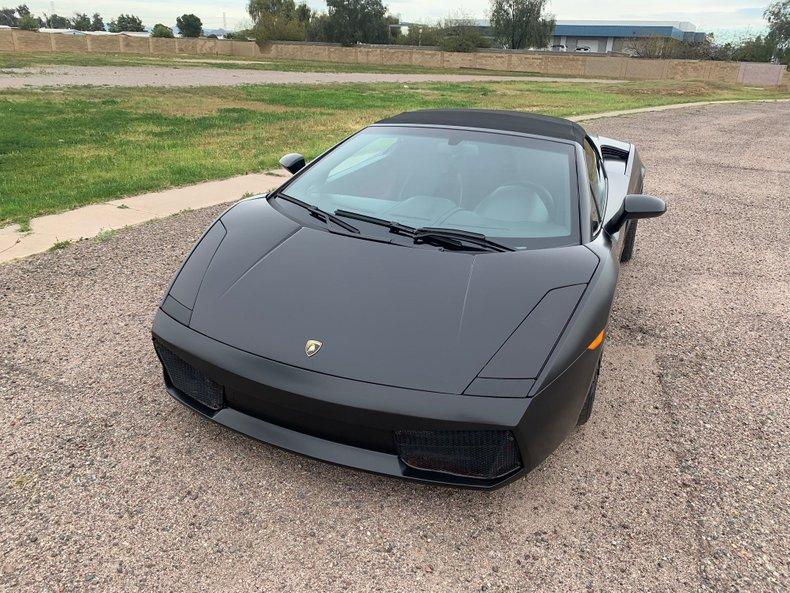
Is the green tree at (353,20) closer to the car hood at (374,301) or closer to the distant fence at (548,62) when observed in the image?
the distant fence at (548,62)

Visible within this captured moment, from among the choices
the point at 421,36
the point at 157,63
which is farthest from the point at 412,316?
the point at 421,36

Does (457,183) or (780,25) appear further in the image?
(780,25)

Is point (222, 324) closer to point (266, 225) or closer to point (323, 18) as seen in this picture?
point (266, 225)

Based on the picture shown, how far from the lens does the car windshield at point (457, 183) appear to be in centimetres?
283

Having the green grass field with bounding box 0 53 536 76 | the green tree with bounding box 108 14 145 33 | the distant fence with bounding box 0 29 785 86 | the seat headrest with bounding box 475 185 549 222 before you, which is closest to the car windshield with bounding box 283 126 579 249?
the seat headrest with bounding box 475 185 549 222

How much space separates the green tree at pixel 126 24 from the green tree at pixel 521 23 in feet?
211

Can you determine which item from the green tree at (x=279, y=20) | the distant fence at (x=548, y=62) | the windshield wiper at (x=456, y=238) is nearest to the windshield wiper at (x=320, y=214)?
the windshield wiper at (x=456, y=238)

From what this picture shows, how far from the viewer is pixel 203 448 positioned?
2414 mm

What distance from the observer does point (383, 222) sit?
9.12 feet

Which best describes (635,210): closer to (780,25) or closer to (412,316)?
(412,316)

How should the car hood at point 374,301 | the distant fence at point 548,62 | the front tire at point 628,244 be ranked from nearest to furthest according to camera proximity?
the car hood at point 374,301 < the front tire at point 628,244 < the distant fence at point 548,62

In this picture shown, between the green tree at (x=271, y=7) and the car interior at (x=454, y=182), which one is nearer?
the car interior at (x=454, y=182)

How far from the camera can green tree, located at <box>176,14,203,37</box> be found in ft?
246

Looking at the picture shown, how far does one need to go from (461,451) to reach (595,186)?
1.96m
